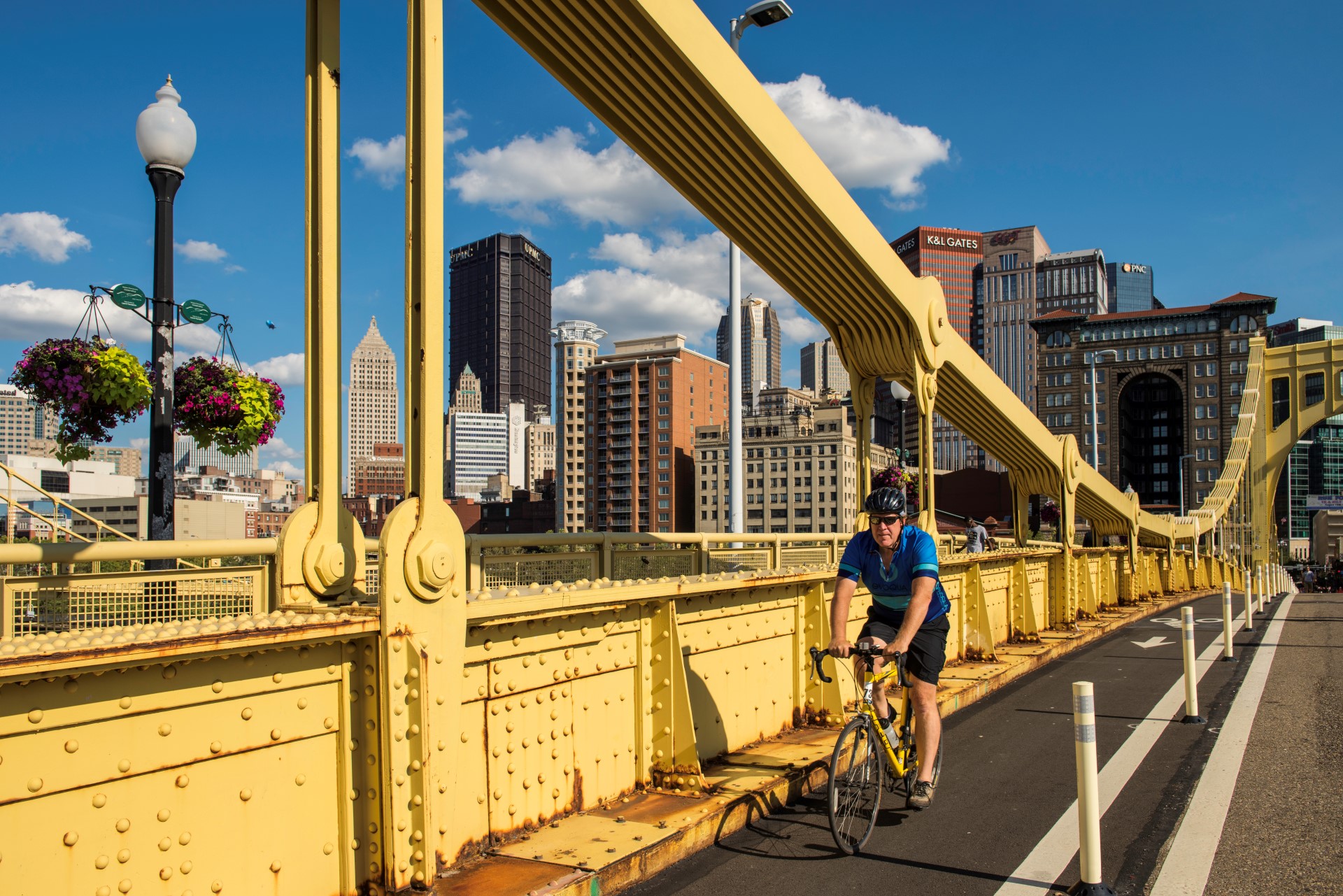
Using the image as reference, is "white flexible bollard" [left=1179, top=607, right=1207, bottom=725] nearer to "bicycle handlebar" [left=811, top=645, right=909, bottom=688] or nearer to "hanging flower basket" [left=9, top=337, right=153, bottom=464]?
"bicycle handlebar" [left=811, top=645, right=909, bottom=688]

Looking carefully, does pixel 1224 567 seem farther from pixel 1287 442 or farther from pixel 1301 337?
pixel 1301 337

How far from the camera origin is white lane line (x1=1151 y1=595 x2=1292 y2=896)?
4.58 meters

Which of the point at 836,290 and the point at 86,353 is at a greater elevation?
the point at 836,290

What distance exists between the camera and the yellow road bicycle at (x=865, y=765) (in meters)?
5.05

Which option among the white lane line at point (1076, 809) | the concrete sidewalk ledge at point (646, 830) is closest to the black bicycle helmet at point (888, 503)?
the concrete sidewalk ledge at point (646, 830)

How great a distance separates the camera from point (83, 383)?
309 inches

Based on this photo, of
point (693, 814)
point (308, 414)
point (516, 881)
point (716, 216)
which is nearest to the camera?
point (516, 881)

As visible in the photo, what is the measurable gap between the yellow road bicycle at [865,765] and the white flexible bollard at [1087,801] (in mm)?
1149

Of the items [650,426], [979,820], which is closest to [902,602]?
[979,820]

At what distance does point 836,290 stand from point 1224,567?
104ft

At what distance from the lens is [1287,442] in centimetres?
4616

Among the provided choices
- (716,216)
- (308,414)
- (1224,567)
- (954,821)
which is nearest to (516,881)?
(308,414)

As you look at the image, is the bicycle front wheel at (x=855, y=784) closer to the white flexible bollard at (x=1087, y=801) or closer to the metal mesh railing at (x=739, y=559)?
the white flexible bollard at (x=1087, y=801)

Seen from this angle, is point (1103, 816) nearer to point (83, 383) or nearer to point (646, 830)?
point (646, 830)
